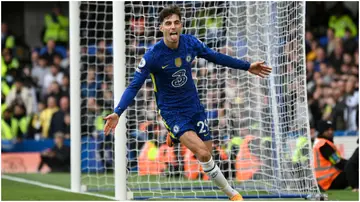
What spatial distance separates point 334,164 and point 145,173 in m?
2.65

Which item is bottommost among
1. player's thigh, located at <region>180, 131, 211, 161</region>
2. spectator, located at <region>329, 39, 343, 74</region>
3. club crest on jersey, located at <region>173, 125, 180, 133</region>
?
player's thigh, located at <region>180, 131, 211, 161</region>

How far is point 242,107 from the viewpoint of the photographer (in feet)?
41.3

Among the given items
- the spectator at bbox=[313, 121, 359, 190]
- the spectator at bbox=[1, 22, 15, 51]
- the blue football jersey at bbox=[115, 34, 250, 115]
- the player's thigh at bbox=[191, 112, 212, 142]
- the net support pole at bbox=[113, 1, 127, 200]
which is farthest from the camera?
the spectator at bbox=[1, 22, 15, 51]

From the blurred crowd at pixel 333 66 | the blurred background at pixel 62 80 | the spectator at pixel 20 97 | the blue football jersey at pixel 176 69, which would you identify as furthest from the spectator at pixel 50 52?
the blue football jersey at pixel 176 69

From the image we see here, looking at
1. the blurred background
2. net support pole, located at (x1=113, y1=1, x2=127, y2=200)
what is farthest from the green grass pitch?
the blurred background

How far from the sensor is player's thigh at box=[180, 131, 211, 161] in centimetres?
866

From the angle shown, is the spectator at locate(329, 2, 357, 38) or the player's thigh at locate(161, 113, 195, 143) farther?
the spectator at locate(329, 2, 357, 38)

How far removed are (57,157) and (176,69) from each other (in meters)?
9.17

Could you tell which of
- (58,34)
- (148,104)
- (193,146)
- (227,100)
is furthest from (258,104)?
(58,34)

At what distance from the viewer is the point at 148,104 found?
14133 millimetres

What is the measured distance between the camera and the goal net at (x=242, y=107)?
11.1 meters

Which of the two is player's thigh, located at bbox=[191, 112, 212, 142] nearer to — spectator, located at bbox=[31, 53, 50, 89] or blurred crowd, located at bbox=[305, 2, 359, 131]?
blurred crowd, located at bbox=[305, 2, 359, 131]

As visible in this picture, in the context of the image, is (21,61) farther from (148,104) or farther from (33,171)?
(148,104)

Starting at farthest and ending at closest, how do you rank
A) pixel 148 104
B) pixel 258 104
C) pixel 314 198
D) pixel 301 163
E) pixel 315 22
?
pixel 315 22 < pixel 148 104 < pixel 258 104 < pixel 301 163 < pixel 314 198
